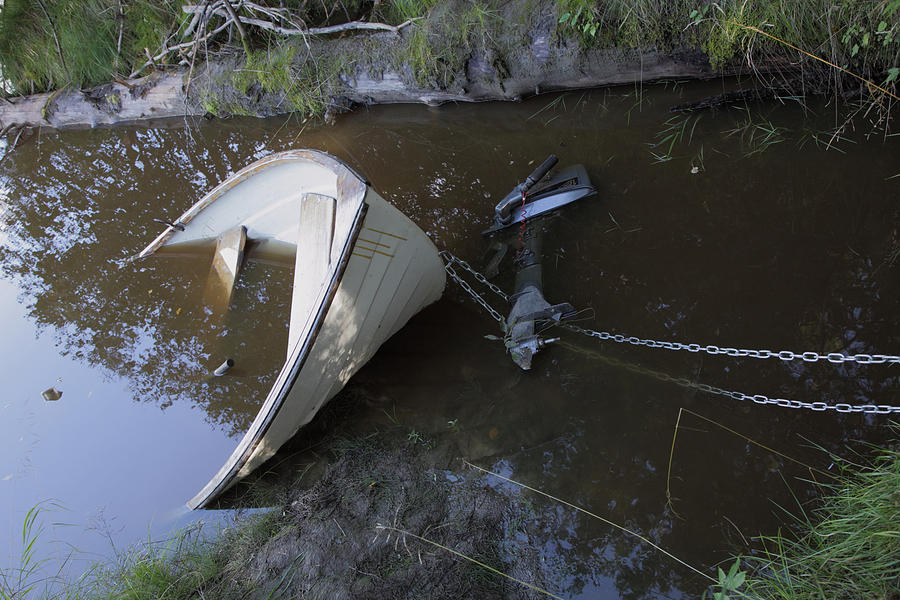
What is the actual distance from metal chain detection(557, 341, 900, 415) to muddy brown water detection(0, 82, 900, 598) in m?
0.03

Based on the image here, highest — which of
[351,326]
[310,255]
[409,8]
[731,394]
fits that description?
[409,8]

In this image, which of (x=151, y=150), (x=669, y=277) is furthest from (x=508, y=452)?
(x=151, y=150)

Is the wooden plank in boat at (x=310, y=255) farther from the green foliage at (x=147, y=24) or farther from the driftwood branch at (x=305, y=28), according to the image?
the green foliage at (x=147, y=24)

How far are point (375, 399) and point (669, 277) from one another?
7.10ft

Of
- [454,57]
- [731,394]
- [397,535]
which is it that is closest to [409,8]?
[454,57]

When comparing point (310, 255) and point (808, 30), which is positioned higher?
point (808, 30)

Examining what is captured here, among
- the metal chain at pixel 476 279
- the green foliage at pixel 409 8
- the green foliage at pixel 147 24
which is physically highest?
the green foliage at pixel 147 24

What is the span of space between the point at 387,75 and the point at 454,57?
0.82 metres

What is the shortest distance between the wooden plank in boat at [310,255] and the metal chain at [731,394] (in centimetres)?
163

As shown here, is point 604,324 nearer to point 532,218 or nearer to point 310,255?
point 532,218

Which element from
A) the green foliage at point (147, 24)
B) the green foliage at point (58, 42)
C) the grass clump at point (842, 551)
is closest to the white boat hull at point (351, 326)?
the grass clump at point (842, 551)

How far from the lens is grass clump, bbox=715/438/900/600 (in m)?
2.03

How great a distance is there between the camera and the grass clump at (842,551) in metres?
2.03

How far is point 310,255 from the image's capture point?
3508mm
